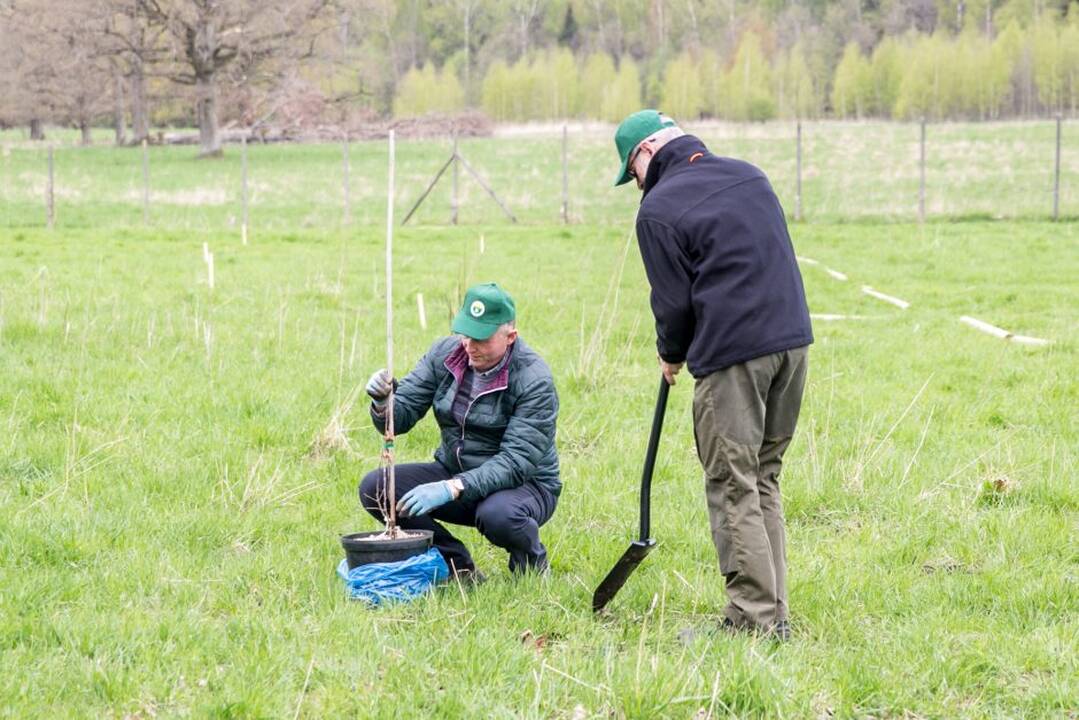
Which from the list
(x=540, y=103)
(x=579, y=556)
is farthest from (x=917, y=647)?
(x=540, y=103)

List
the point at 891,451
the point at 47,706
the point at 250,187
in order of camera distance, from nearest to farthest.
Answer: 1. the point at 47,706
2. the point at 891,451
3. the point at 250,187

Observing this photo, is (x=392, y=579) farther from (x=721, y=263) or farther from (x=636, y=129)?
(x=636, y=129)

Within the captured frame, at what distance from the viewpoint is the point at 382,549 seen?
5.08 metres

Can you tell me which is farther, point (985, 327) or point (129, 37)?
point (129, 37)

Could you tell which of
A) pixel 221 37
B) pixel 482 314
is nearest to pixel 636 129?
pixel 482 314

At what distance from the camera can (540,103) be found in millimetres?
96562

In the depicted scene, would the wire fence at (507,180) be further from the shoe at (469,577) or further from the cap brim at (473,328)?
the cap brim at (473,328)

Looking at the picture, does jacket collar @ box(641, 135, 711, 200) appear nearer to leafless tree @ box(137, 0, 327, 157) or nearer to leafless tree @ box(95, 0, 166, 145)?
leafless tree @ box(95, 0, 166, 145)

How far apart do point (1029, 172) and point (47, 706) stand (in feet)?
124

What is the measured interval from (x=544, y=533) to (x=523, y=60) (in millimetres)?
100888

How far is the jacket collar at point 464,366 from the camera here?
5441mm

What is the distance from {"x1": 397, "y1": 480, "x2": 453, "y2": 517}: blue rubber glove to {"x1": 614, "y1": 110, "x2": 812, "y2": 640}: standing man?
1.13 meters

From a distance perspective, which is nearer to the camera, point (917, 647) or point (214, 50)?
point (917, 647)

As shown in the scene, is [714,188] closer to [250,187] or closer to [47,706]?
[47,706]
